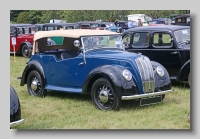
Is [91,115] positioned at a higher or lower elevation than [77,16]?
lower

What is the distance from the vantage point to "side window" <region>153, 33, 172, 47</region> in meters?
8.81

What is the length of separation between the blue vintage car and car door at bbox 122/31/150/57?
4.60ft

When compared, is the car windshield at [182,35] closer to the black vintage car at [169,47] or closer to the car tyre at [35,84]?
the black vintage car at [169,47]

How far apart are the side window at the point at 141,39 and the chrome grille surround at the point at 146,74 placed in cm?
231

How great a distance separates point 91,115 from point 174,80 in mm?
2830

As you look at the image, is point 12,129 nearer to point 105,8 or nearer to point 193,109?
point 105,8

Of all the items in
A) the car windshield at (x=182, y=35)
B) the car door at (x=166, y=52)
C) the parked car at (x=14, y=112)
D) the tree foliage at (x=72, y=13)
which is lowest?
the parked car at (x=14, y=112)

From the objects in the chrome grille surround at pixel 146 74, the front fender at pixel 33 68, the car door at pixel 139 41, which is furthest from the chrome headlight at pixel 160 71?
the front fender at pixel 33 68

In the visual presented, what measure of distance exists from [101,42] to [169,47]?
6.15 feet

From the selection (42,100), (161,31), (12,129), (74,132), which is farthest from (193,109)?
(161,31)

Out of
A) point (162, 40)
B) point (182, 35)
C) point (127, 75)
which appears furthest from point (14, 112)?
point (182, 35)

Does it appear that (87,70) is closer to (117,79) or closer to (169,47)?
(117,79)

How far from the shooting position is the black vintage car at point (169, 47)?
27.9 feet

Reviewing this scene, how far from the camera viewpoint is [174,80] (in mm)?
8695
